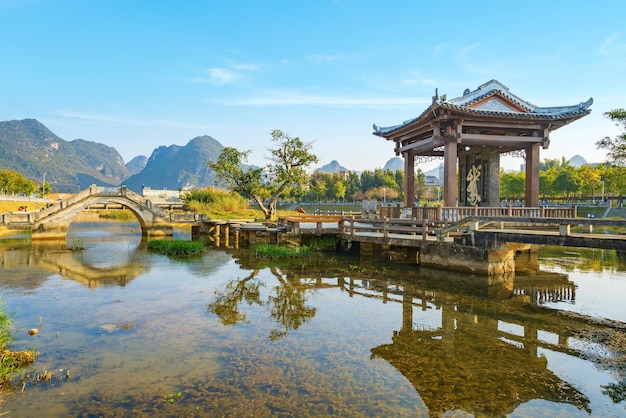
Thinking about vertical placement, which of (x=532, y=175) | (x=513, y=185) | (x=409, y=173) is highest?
(x=513, y=185)

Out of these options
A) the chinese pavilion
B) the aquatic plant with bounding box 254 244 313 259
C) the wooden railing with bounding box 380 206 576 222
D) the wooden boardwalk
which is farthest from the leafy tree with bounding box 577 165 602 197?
the aquatic plant with bounding box 254 244 313 259

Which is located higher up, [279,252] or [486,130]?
[486,130]

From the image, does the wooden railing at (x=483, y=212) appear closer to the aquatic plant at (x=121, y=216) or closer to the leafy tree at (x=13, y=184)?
the aquatic plant at (x=121, y=216)

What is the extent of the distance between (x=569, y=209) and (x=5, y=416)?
62.6 ft

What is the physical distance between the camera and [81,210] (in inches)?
1024

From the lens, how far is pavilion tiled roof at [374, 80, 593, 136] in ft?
53.5

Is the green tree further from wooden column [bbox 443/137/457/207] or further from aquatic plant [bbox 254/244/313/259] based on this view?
wooden column [bbox 443/137/457/207]

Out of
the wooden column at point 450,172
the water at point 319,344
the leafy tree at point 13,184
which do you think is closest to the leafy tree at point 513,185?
the wooden column at point 450,172

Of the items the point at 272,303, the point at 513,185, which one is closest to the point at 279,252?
the point at 272,303

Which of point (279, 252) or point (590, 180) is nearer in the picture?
point (279, 252)

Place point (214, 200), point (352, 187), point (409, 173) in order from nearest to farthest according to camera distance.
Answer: point (409, 173) < point (214, 200) < point (352, 187)

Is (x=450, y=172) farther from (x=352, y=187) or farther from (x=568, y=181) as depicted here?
(x=352, y=187)

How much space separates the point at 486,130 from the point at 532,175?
301cm

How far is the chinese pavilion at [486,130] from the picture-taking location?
16906 mm
